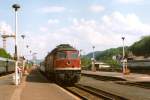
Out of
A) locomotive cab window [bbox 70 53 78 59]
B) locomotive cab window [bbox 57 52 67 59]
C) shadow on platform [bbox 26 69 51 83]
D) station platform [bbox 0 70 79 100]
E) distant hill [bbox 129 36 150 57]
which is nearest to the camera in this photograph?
station platform [bbox 0 70 79 100]

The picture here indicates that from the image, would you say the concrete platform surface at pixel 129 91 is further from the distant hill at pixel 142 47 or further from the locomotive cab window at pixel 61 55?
the distant hill at pixel 142 47

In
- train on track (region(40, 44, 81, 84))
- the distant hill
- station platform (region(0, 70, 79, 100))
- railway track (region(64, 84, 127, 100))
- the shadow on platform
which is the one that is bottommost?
railway track (region(64, 84, 127, 100))

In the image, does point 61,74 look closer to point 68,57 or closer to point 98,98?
point 68,57

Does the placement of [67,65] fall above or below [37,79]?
above

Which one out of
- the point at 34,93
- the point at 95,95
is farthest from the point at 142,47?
the point at 34,93

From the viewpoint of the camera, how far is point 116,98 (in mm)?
23516

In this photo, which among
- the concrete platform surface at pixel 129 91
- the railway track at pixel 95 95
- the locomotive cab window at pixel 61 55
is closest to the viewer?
the railway track at pixel 95 95

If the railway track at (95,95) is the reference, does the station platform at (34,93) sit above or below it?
above

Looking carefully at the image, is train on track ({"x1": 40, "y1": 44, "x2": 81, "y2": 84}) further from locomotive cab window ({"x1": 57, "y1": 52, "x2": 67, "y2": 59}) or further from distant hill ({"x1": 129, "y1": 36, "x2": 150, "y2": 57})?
distant hill ({"x1": 129, "y1": 36, "x2": 150, "y2": 57})

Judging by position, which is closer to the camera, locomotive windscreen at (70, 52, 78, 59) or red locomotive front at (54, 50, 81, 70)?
red locomotive front at (54, 50, 81, 70)

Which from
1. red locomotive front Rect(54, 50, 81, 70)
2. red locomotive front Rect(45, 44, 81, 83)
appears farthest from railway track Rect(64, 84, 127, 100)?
red locomotive front Rect(54, 50, 81, 70)

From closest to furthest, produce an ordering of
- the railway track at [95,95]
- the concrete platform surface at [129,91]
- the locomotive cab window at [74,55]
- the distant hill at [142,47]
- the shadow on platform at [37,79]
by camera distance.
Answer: the railway track at [95,95], the concrete platform surface at [129,91], the locomotive cab window at [74,55], the shadow on platform at [37,79], the distant hill at [142,47]

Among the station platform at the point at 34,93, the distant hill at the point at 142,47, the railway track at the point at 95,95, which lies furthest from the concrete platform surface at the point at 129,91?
the distant hill at the point at 142,47

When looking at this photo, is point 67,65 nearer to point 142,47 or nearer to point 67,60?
point 67,60
